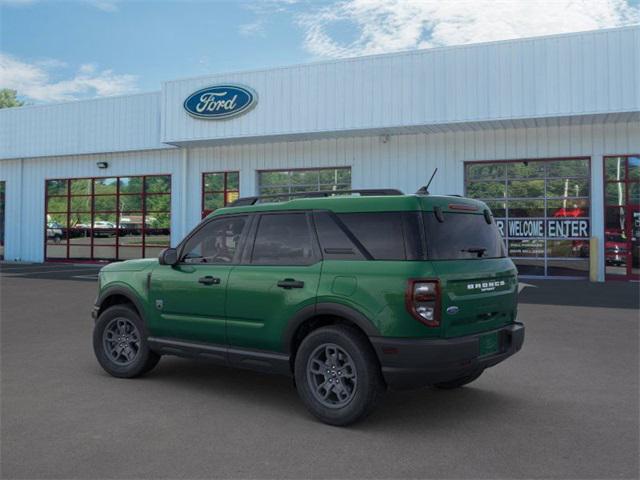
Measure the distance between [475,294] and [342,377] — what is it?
122cm

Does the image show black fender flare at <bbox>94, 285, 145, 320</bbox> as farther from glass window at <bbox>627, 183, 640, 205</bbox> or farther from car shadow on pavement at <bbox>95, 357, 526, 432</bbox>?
glass window at <bbox>627, 183, 640, 205</bbox>

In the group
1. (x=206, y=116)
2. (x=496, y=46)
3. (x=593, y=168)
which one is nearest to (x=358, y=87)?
(x=496, y=46)

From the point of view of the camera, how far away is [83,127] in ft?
80.9

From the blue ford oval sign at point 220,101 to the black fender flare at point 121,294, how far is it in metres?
14.2

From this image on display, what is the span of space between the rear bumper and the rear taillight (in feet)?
0.54

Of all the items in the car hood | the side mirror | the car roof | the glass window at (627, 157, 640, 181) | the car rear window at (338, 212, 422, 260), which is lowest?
the car hood

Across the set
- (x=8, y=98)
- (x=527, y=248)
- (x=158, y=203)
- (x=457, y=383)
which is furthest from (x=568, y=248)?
(x=8, y=98)

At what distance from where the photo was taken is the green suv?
14.6 feet

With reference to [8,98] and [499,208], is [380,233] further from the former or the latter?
[8,98]

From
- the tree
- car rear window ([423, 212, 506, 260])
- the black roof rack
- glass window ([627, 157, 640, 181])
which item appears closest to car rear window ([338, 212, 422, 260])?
car rear window ([423, 212, 506, 260])

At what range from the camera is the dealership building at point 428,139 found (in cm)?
1620

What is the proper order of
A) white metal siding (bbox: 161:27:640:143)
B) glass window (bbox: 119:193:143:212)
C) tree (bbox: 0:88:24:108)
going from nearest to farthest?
white metal siding (bbox: 161:27:640:143), glass window (bbox: 119:193:143:212), tree (bbox: 0:88:24:108)

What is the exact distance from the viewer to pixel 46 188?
2619cm

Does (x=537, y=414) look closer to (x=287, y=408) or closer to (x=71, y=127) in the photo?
(x=287, y=408)
